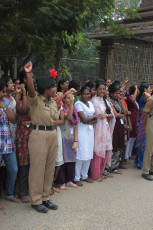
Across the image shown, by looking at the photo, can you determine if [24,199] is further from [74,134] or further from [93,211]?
[74,134]

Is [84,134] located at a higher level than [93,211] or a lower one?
higher

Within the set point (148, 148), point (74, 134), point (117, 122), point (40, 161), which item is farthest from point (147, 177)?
point (40, 161)

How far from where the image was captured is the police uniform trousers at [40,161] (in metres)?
3.58

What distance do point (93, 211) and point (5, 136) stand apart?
1613 millimetres

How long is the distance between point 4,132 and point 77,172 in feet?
5.75

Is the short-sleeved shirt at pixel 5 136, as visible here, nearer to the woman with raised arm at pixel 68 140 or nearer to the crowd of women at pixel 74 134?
the crowd of women at pixel 74 134

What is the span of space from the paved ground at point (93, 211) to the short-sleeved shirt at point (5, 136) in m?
0.84

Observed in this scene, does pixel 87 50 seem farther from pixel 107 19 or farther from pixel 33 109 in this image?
pixel 33 109

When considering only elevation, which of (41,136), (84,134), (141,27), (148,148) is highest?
(141,27)

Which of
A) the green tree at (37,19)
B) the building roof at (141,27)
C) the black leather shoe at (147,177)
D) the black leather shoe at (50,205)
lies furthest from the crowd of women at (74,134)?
the building roof at (141,27)

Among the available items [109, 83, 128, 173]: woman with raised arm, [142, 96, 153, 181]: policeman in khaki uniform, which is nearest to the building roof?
[109, 83, 128, 173]: woman with raised arm

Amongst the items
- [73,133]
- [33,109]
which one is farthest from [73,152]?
[33,109]

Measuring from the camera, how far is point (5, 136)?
12.0 ft

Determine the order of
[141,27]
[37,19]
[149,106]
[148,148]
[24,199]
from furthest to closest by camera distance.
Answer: [141,27]
[148,148]
[149,106]
[37,19]
[24,199]
